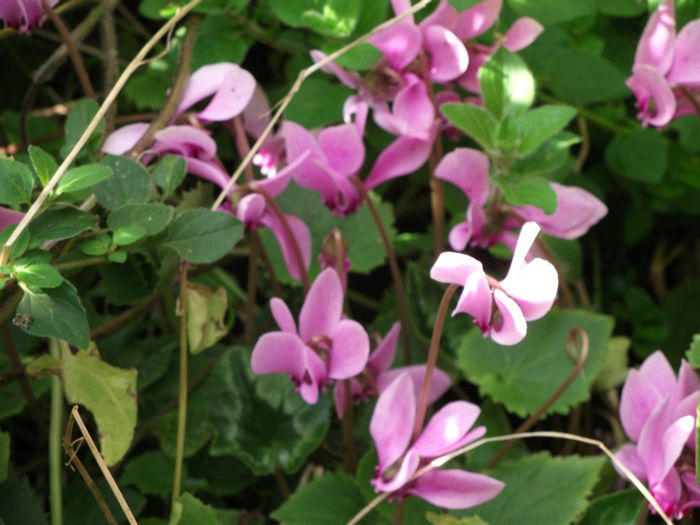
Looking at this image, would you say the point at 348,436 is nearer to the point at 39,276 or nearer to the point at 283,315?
the point at 283,315

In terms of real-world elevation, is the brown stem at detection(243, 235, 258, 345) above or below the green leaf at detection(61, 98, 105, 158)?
below

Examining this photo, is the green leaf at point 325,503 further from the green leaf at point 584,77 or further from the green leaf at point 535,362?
the green leaf at point 584,77

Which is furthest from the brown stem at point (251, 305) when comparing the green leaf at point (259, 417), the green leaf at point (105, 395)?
the green leaf at point (105, 395)

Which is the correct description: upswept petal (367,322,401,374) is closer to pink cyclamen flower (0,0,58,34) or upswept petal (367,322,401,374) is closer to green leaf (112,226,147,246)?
green leaf (112,226,147,246)

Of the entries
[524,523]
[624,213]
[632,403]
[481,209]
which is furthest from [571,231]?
[624,213]

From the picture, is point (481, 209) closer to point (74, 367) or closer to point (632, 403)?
point (632, 403)

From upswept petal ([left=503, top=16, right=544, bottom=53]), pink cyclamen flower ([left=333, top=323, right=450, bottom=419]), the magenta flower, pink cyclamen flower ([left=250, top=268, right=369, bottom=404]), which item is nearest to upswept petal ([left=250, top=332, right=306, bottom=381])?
pink cyclamen flower ([left=250, top=268, right=369, bottom=404])

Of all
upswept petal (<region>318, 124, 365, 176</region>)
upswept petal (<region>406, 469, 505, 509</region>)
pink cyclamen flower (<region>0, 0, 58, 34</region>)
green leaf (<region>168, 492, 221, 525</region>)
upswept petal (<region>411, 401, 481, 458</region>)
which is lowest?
green leaf (<region>168, 492, 221, 525</region>)
